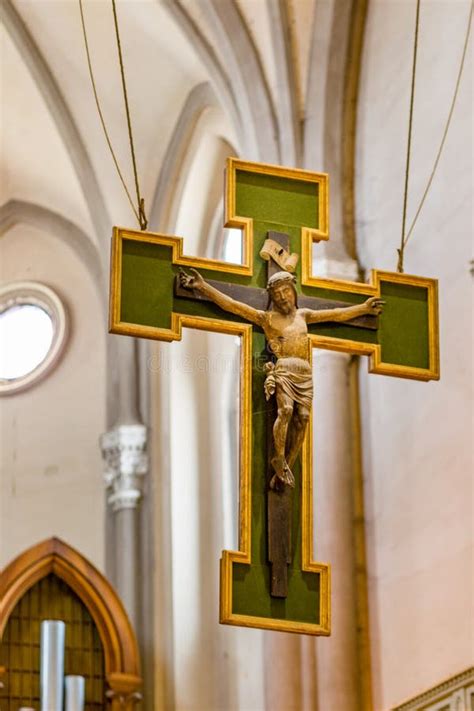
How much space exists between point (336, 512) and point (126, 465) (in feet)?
12.5

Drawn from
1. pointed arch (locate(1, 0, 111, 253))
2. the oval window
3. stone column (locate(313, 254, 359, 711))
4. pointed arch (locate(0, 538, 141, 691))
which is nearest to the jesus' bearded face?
stone column (locate(313, 254, 359, 711))

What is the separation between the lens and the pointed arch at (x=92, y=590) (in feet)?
44.4

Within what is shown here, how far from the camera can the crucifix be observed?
7.98 m

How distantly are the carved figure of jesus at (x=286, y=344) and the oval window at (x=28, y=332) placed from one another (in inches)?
320

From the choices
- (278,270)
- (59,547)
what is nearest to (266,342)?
(278,270)

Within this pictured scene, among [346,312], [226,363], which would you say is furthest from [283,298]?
[226,363]

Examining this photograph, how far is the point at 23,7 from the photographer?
14727 millimetres

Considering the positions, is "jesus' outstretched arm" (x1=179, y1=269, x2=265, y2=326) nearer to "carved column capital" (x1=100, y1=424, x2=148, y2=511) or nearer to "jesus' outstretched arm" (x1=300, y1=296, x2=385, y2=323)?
"jesus' outstretched arm" (x1=300, y1=296, x2=385, y2=323)

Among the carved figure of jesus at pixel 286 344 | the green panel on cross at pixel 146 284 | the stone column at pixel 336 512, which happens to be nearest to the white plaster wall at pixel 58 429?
the stone column at pixel 336 512

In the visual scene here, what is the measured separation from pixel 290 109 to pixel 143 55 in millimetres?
2333

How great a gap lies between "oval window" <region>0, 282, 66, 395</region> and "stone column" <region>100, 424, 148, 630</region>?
1241 mm

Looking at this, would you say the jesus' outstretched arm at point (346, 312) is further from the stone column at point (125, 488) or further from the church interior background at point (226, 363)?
the stone column at point (125, 488)

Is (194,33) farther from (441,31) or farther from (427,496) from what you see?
(427,496)

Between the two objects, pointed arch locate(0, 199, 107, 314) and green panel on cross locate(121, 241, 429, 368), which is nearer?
green panel on cross locate(121, 241, 429, 368)
